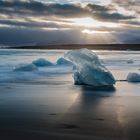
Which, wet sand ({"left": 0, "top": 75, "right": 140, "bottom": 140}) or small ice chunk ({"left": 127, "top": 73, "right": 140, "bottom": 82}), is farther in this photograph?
small ice chunk ({"left": 127, "top": 73, "right": 140, "bottom": 82})

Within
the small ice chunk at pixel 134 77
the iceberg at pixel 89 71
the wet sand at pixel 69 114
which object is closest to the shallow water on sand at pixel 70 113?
the wet sand at pixel 69 114

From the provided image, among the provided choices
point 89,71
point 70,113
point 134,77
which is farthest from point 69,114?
point 134,77

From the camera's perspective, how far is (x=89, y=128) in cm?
658

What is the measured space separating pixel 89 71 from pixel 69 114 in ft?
17.7

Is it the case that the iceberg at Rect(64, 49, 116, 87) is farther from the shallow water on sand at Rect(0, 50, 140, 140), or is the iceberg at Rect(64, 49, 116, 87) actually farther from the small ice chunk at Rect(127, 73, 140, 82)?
the small ice chunk at Rect(127, 73, 140, 82)

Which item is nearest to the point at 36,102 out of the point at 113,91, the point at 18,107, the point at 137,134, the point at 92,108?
the point at 18,107

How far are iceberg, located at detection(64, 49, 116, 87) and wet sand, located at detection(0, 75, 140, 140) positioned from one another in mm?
882

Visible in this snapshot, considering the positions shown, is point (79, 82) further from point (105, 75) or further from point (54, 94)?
point (54, 94)

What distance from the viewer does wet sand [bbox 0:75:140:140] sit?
20.4 ft

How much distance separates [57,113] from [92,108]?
0.94 m

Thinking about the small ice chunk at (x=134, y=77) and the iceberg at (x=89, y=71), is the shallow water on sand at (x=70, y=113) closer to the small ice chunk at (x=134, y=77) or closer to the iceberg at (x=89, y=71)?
the iceberg at (x=89, y=71)

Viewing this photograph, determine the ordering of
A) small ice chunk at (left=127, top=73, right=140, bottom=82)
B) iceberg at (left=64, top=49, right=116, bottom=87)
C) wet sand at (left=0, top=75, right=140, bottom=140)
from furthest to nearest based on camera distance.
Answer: small ice chunk at (left=127, top=73, right=140, bottom=82)
iceberg at (left=64, top=49, right=116, bottom=87)
wet sand at (left=0, top=75, right=140, bottom=140)

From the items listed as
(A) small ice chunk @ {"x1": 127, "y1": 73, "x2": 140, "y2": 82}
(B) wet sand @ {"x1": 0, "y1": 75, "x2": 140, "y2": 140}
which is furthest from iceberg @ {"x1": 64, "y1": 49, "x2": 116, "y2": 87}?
(A) small ice chunk @ {"x1": 127, "y1": 73, "x2": 140, "y2": 82}

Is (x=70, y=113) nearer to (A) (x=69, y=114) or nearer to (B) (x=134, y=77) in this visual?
(A) (x=69, y=114)
